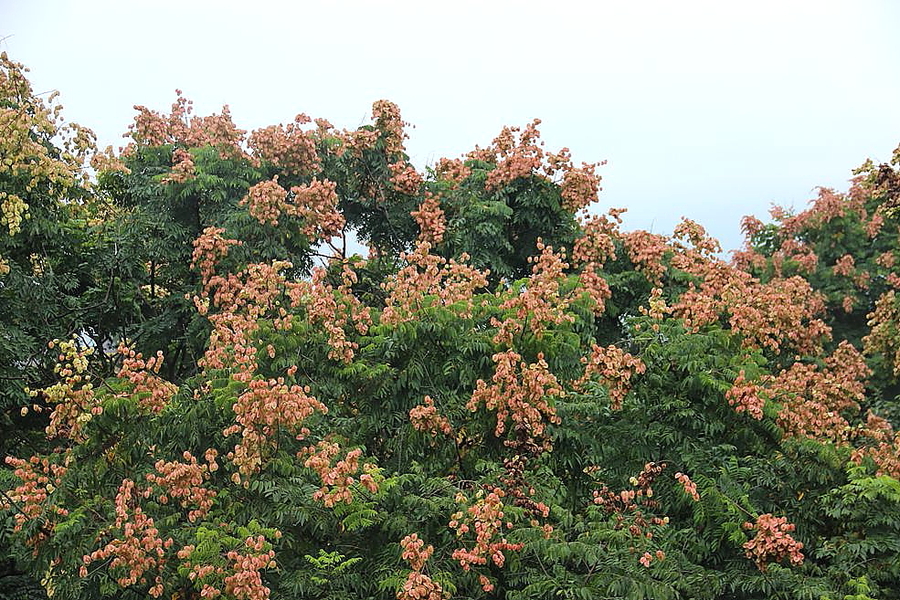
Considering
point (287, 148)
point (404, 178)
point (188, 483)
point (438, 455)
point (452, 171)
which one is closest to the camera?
point (188, 483)

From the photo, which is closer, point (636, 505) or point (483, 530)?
point (483, 530)

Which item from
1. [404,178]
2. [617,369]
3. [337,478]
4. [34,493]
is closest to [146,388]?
[34,493]

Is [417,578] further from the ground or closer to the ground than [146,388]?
closer to the ground

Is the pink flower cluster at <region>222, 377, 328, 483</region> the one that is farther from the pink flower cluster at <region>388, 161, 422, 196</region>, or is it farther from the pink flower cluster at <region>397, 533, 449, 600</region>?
the pink flower cluster at <region>388, 161, 422, 196</region>

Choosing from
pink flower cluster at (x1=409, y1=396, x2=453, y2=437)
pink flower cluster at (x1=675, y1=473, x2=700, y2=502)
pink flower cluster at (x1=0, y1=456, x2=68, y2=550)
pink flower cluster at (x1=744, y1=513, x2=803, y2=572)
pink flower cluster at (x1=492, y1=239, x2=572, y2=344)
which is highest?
pink flower cluster at (x1=492, y1=239, x2=572, y2=344)

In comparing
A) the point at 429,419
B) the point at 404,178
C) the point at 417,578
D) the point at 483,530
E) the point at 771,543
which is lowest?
the point at 417,578

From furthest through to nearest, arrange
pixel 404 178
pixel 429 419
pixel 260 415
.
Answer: pixel 404 178 → pixel 429 419 → pixel 260 415

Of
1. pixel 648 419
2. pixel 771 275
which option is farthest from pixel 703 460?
pixel 771 275

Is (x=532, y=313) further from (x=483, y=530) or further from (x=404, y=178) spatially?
(x=404, y=178)

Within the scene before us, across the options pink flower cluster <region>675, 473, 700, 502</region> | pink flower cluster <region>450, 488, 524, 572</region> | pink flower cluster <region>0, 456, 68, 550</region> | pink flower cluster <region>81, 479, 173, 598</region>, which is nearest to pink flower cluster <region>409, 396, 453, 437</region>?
pink flower cluster <region>450, 488, 524, 572</region>

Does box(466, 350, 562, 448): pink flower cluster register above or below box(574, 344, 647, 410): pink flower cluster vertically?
below

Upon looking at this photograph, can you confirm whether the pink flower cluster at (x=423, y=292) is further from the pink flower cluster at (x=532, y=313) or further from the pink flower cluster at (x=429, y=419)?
the pink flower cluster at (x=429, y=419)

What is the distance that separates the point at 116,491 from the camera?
23.6 feet

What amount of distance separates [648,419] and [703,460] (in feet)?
1.92
